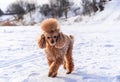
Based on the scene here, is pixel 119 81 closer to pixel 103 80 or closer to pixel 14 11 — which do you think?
pixel 103 80

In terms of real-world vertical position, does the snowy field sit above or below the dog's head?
below

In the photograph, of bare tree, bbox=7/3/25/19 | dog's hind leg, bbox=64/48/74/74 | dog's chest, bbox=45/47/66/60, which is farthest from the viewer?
bare tree, bbox=7/3/25/19

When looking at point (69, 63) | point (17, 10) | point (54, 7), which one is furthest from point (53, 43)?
point (17, 10)

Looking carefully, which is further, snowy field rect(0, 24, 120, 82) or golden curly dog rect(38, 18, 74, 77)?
snowy field rect(0, 24, 120, 82)

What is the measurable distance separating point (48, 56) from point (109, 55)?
214cm

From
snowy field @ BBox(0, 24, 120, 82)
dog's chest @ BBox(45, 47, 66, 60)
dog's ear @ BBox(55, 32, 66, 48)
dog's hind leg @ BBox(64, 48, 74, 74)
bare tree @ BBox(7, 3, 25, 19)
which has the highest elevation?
dog's ear @ BBox(55, 32, 66, 48)

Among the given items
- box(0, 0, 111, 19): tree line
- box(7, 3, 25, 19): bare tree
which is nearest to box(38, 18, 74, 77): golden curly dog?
box(0, 0, 111, 19): tree line

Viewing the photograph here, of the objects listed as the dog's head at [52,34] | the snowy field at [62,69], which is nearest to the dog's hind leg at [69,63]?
the snowy field at [62,69]

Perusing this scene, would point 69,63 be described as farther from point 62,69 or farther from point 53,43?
point 53,43

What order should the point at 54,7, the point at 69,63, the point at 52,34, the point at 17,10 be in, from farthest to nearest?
the point at 17,10 < the point at 54,7 < the point at 69,63 < the point at 52,34

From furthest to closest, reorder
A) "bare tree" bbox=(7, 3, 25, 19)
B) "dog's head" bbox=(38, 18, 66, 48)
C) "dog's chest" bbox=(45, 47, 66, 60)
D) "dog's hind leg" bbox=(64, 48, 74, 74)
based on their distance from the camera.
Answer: "bare tree" bbox=(7, 3, 25, 19), "dog's hind leg" bbox=(64, 48, 74, 74), "dog's chest" bbox=(45, 47, 66, 60), "dog's head" bbox=(38, 18, 66, 48)

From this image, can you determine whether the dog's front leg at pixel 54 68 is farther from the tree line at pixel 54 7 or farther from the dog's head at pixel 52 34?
the tree line at pixel 54 7

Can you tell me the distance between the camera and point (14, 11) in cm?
4862

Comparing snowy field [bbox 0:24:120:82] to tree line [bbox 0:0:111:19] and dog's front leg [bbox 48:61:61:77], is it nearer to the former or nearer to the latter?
dog's front leg [bbox 48:61:61:77]
